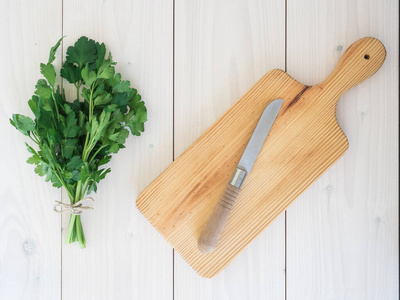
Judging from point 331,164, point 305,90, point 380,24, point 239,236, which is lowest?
point 239,236

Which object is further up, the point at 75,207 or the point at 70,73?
the point at 70,73

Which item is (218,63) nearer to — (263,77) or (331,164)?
(263,77)

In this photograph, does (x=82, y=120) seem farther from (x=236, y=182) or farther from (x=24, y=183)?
(x=236, y=182)

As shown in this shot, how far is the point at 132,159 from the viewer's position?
727 millimetres

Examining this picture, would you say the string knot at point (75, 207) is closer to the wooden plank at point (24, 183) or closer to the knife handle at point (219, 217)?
the wooden plank at point (24, 183)

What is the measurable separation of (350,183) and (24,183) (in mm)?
691

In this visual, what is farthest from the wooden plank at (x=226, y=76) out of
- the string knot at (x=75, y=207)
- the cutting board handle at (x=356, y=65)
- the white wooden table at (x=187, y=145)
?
the string knot at (x=75, y=207)

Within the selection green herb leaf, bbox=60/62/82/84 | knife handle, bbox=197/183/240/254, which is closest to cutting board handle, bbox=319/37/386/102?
knife handle, bbox=197/183/240/254

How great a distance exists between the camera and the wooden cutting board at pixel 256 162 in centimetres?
67

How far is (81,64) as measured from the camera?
2.21 ft

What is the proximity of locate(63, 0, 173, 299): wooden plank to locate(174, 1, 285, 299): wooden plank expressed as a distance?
32 millimetres

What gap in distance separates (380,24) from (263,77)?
0.87 ft

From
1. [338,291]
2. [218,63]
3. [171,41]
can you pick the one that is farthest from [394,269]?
[171,41]

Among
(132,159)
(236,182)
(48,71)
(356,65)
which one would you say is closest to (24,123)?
(48,71)
